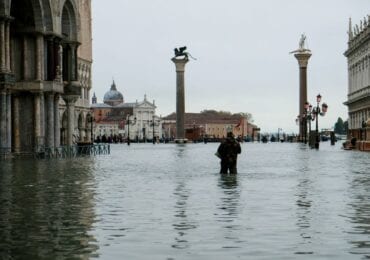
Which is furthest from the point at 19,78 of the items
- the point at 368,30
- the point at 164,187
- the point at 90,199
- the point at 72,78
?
the point at 368,30

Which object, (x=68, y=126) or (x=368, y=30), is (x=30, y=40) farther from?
(x=368, y=30)

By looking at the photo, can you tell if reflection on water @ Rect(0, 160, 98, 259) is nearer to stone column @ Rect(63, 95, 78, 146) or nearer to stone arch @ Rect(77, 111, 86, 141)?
stone column @ Rect(63, 95, 78, 146)

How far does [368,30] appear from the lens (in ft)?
357

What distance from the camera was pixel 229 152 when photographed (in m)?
30.2

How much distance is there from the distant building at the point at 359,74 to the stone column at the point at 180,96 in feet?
89.0

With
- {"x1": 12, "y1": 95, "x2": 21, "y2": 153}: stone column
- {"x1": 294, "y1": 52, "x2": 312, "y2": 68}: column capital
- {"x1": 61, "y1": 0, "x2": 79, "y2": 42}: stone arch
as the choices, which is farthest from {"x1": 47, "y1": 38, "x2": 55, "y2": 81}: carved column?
{"x1": 294, "y1": 52, "x2": 312, "y2": 68}: column capital

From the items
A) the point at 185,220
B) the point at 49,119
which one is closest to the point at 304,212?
the point at 185,220

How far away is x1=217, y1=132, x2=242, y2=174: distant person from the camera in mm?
30016

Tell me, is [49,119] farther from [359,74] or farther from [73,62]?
[359,74]

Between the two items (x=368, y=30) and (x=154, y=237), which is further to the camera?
(x=368, y=30)

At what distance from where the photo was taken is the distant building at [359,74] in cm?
11236

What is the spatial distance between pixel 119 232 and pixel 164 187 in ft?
34.5

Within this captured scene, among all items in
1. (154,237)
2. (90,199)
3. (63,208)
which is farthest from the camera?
(90,199)

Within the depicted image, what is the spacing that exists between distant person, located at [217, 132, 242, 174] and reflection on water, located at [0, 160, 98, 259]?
5.58 m
